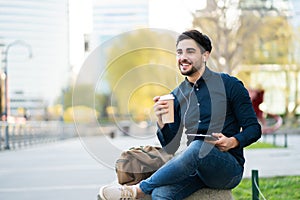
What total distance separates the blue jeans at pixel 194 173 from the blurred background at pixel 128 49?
952 millimetres

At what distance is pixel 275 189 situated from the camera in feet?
21.8

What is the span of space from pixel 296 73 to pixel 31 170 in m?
28.4

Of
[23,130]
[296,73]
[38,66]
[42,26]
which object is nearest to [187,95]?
[23,130]

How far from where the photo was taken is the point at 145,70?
4.83 m

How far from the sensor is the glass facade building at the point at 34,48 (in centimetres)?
2238

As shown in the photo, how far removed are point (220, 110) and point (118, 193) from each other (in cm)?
82

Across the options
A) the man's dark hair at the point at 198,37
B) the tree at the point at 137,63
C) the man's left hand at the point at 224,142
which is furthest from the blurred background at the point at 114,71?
the man's left hand at the point at 224,142

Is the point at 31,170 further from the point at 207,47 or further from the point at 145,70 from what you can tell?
the point at 207,47

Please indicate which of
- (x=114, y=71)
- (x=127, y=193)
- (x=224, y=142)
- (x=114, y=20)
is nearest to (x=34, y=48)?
(x=114, y=20)

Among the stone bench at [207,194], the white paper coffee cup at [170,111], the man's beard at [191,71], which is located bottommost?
the stone bench at [207,194]

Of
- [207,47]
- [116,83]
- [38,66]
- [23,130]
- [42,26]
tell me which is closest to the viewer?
[207,47]

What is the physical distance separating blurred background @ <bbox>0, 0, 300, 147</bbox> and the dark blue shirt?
1.58 ft

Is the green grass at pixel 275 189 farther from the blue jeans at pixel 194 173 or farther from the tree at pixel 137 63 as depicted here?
the blue jeans at pixel 194 173

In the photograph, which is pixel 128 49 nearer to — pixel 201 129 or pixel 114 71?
pixel 114 71
